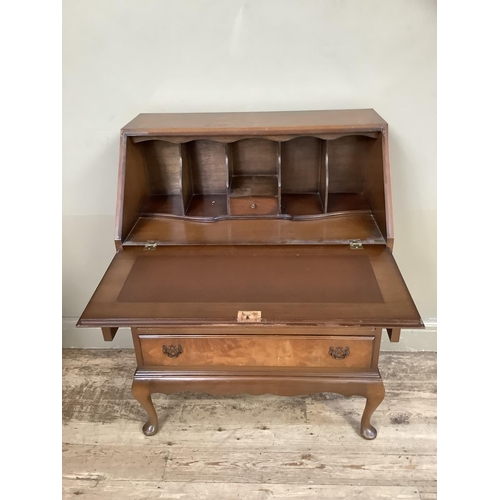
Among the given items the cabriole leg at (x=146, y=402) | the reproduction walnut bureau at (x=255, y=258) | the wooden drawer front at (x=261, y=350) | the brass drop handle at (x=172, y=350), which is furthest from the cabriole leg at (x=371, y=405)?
the cabriole leg at (x=146, y=402)

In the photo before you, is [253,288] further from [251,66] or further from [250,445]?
[251,66]

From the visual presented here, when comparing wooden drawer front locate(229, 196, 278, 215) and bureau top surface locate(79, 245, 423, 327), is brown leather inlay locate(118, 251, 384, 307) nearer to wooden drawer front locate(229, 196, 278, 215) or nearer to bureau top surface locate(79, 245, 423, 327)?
bureau top surface locate(79, 245, 423, 327)

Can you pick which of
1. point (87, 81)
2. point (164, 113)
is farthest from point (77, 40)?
point (164, 113)

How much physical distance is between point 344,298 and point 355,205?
55 cm

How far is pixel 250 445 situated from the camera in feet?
6.08

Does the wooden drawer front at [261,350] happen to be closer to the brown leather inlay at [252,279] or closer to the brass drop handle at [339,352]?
the brass drop handle at [339,352]

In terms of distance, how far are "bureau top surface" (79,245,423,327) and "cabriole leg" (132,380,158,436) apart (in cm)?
42

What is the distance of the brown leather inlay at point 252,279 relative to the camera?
1391 mm

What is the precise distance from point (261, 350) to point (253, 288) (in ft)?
0.81

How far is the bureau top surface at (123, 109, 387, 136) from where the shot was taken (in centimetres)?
159

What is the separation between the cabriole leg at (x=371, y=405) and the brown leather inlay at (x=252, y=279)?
0.42 metres

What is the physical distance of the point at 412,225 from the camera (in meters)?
2.04

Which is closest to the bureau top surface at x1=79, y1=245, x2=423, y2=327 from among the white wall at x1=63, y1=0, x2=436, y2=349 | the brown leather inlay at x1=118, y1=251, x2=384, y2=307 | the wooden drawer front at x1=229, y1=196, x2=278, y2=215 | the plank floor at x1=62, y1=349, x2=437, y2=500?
the brown leather inlay at x1=118, y1=251, x2=384, y2=307

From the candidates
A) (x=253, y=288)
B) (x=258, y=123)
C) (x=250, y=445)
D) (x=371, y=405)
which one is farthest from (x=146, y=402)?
(x=258, y=123)
